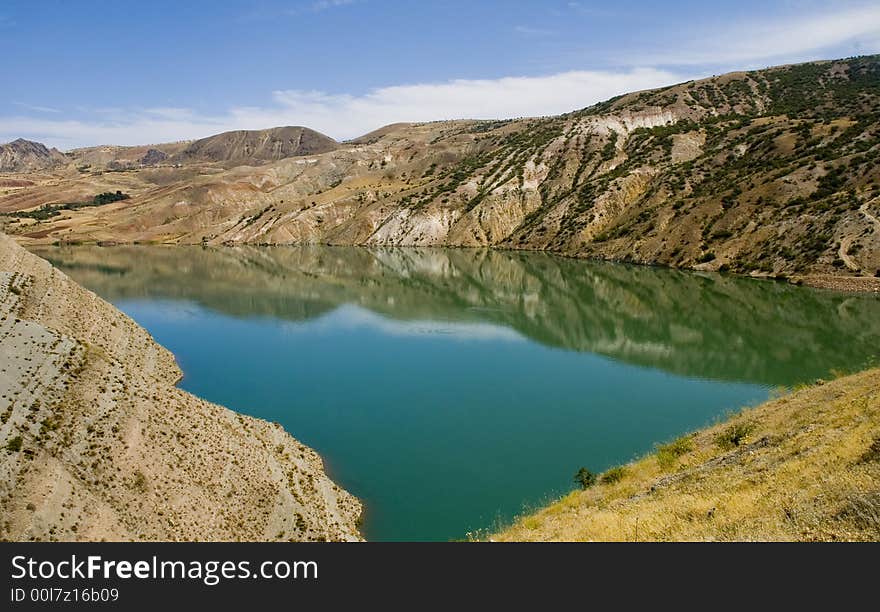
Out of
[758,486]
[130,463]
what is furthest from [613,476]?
[130,463]

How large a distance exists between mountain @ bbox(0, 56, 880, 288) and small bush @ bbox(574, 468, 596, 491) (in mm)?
53603

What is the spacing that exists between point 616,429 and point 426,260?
79195 millimetres

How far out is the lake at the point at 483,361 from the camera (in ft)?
81.8

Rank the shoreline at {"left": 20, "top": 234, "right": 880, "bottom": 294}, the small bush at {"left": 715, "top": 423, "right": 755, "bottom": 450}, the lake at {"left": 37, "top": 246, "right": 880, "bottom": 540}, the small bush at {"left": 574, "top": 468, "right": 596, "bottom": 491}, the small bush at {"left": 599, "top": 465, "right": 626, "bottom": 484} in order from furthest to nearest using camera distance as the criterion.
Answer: the shoreline at {"left": 20, "top": 234, "right": 880, "bottom": 294} → the lake at {"left": 37, "top": 246, "right": 880, "bottom": 540} → the small bush at {"left": 574, "top": 468, "right": 596, "bottom": 491} → the small bush at {"left": 599, "top": 465, "right": 626, "bottom": 484} → the small bush at {"left": 715, "top": 423, "right": 755, "bottom": 450}

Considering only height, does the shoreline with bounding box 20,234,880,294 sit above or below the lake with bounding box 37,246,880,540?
above

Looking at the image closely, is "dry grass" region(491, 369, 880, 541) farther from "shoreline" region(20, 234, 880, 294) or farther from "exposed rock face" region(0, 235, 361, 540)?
"shoreline" region(20, 234, 880, 294)

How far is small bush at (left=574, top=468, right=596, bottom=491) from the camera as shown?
2138cm

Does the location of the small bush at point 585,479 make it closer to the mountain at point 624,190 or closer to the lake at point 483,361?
the lake at point 483,361

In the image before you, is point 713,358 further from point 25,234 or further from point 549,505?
point 25,234

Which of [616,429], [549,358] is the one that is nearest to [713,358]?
[549,358]

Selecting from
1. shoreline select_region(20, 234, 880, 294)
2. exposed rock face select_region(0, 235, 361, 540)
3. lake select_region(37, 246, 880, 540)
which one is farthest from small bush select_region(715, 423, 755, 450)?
shoreline select_region(20, 234, 880, 294)

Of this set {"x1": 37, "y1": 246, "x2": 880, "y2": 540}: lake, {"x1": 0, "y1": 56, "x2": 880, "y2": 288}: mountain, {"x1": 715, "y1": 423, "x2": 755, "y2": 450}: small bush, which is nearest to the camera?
{"x1": 715, "y1": 423, "x2": 755, "y2": 450}: small bush

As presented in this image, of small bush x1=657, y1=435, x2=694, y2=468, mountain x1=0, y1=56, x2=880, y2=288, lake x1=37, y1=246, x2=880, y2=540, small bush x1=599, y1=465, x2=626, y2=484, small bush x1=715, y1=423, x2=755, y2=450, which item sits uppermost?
mountain x1=0, y1=56, x2=880, y2=288

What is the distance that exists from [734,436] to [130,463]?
1985 centimetres
